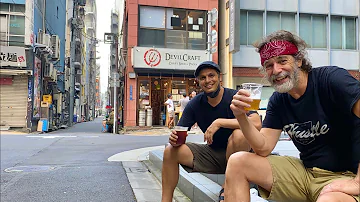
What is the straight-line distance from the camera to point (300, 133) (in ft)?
6.30

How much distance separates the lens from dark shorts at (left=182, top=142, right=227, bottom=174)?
2.79m

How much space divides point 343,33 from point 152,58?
11341 millimetres

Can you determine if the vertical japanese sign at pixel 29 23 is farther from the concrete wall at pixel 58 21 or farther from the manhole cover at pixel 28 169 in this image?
the manhole cover at pixel 28 169

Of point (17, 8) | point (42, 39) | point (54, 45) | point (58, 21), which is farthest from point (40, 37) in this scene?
point (58, 21)

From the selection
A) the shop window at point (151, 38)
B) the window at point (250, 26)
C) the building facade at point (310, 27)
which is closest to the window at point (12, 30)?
the shop window at point (151, 38)

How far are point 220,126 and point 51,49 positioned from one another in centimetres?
1985

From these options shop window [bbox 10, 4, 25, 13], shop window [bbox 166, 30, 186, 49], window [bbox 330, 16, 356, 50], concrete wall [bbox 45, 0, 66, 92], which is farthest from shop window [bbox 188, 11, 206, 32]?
concrete wall [bbox 45, 0, 66, 92]

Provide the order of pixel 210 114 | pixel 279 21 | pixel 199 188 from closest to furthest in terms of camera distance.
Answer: pixel 210 114 < pixel 199 188 < pixel 279 21

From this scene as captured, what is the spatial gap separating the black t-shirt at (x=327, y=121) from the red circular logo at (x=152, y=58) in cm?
1386

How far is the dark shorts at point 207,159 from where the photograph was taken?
2.79m

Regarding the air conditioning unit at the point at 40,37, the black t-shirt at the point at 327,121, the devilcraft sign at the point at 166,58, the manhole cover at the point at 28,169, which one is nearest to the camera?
the black t-shirt at the point at 327,121

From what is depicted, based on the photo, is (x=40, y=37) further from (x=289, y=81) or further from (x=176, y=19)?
(x=289, y=81)

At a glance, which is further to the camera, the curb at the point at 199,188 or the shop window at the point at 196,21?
the shop window at the point at 196,21

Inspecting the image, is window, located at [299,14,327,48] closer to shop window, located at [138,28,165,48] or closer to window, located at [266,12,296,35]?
window, located at [266,12,296,35]
